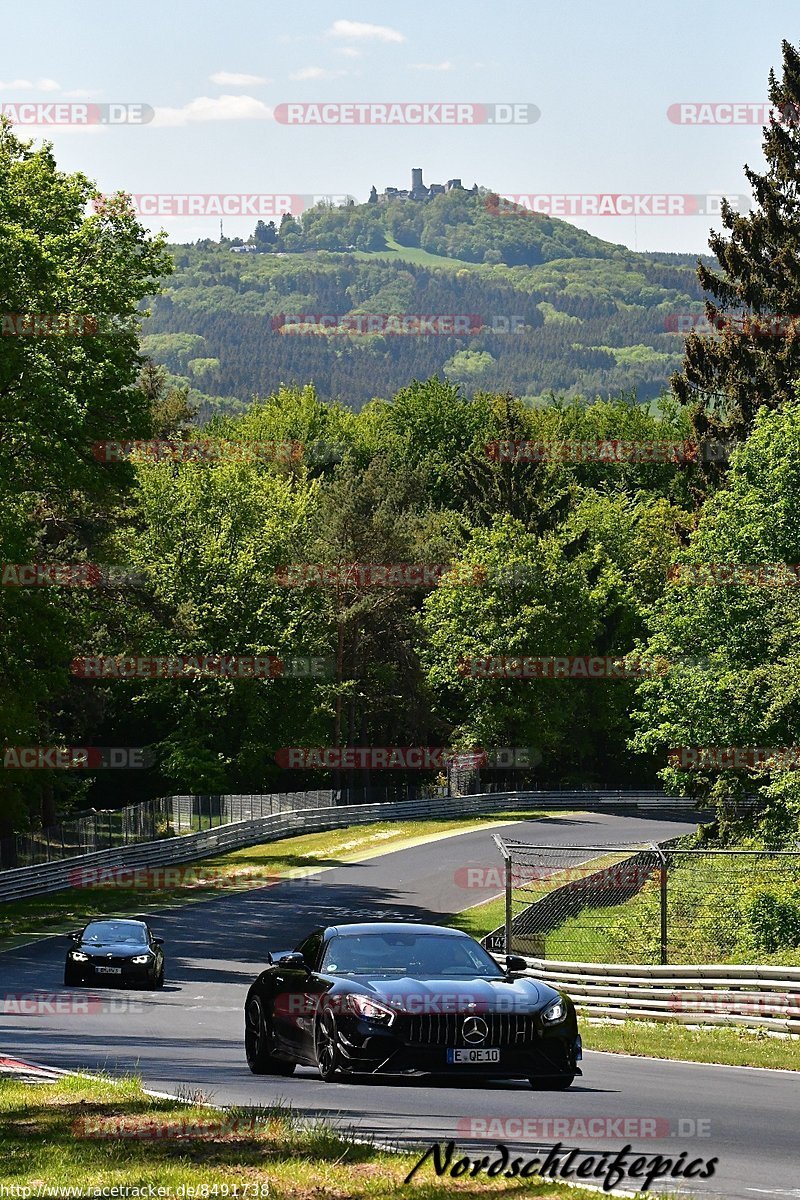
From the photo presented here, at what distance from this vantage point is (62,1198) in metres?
8.24

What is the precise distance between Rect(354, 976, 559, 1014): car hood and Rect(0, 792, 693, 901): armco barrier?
3427 centimetres

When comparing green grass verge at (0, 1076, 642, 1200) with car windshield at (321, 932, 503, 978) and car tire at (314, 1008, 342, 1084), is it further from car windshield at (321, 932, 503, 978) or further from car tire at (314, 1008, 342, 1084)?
car windshield at (321, 932, 503, 978)

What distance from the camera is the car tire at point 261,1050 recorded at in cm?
1491

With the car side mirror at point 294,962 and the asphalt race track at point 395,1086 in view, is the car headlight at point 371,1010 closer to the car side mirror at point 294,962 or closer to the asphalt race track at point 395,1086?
the asphalt race track at point 395,1086

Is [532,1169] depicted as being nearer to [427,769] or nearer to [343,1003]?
[343,1003]

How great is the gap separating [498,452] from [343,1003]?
8014 cm

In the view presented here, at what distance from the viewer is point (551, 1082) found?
44.3 feet

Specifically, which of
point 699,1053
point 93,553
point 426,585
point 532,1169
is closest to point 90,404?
point 93,553

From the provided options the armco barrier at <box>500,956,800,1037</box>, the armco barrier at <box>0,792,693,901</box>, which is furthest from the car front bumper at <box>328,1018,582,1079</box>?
the armco barrier at <box>0,792,693,901</box>

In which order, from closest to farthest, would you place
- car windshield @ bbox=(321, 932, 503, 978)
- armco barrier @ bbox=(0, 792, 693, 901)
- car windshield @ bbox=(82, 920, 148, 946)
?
car windshield @ bbox=(321, 932, 503, 978), car windshield @ bbox=(82, 920, 148, 946), armco barrier @ bbox=(0, 792, 693, 901)

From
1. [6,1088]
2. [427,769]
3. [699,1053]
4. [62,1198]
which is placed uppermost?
[62,1198]

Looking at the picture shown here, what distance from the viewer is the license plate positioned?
12703 mm

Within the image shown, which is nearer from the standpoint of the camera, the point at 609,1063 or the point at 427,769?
the point at 609,1063

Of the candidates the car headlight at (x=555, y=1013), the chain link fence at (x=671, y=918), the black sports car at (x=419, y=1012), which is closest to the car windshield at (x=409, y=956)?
the black sports car at (x=419, y=1012)
